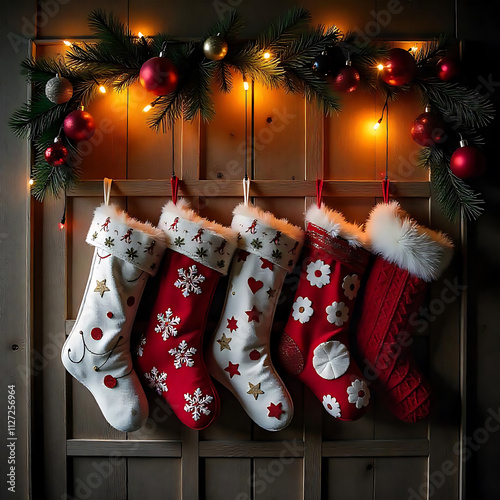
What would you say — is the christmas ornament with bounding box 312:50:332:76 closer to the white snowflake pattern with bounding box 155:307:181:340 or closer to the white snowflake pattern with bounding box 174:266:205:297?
the white snowflake pattern with bounding box 174:266:205:297

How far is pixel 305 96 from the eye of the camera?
4.70 ft

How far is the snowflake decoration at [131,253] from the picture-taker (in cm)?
127

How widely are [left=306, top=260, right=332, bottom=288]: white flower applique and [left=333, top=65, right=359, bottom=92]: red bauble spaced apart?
1.87 feet

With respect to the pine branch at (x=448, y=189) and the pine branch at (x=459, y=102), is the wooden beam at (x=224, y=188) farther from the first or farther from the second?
the pine branch at (x=459, y=102)

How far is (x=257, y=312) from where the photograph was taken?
4.35 ft

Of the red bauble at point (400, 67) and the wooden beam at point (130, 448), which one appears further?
the wooden beam at point (130, 448)

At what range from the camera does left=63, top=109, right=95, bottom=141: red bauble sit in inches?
51.6

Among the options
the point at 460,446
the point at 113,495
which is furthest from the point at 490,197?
the point at 113,495

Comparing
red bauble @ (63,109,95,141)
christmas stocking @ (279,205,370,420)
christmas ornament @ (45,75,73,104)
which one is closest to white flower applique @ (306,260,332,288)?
christmas stocking @ (279,205,370,420)

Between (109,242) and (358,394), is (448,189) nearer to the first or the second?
(358,394)

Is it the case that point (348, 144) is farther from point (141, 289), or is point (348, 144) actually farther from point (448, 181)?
point (141, 289)

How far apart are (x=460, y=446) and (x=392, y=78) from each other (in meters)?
1.27

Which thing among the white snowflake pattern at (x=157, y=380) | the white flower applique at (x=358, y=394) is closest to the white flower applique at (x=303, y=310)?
the white flower applique at (x=358, y=394)

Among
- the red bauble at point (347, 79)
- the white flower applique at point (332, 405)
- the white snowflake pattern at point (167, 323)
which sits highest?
the red bauble at point (347, 79)
